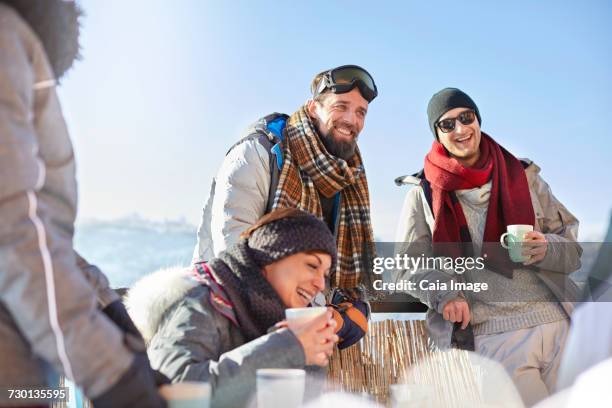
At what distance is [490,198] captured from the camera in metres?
2.70

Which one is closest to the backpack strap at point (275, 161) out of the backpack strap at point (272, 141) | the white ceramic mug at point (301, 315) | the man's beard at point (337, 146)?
the backpack strap at point (272, 141)

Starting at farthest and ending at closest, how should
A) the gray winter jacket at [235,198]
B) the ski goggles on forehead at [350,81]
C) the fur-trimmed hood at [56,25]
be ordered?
the ski goggles on forehead at [350,81], the gray winter jacket at [235,198], the fur-trimmed hood at [56,25]

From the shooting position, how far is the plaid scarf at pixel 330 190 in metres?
2.40

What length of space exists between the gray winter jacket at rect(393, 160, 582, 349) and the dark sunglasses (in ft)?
0.76

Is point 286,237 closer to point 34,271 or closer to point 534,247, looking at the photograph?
point 34,271

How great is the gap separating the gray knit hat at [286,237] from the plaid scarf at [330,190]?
2.39 ft

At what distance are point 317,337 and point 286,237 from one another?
0.35m

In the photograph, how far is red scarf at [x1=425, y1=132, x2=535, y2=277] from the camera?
262 centimetres

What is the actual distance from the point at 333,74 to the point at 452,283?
0.87m

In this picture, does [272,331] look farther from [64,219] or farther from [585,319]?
[585,319]

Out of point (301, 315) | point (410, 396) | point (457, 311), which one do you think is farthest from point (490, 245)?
point (301, 315)

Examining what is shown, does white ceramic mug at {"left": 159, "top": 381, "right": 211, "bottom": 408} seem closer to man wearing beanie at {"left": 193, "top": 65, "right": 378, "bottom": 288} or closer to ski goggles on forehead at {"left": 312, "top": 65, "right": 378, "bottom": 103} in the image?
man wearing beanie at {"left": 193, "top": 65, "right": 378, "bottom": 288}

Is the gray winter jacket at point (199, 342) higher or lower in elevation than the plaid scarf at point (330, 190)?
lower

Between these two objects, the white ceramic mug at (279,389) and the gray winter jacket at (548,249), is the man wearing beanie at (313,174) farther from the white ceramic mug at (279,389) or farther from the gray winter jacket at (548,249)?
the white ceramic mug at (279,389)
